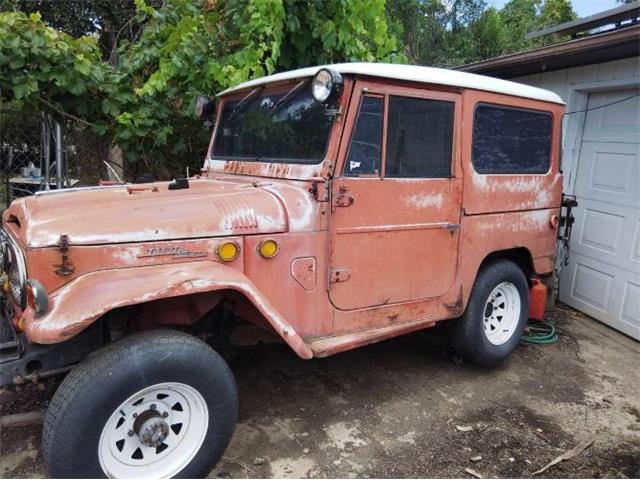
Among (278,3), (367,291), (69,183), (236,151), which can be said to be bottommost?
(367,291)

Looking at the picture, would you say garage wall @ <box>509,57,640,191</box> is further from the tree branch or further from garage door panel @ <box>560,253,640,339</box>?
the tree branch

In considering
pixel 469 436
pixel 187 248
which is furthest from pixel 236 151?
pixel 469 436

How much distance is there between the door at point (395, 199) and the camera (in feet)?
10.2

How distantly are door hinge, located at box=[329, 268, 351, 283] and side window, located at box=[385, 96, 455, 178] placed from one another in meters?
0.69

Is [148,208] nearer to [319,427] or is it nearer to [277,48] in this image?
[319,427]

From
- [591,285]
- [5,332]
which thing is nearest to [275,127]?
[5,332]

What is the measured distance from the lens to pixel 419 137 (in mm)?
3416

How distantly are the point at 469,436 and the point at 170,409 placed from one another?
1.91 m

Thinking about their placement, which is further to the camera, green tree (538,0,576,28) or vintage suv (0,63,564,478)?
green tree (538,0,576,28)

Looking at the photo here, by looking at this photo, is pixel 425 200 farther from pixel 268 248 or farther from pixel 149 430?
pixel 149 430

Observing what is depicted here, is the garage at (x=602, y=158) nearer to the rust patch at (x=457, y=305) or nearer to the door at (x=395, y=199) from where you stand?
the rust patch at (x=457, y=305)

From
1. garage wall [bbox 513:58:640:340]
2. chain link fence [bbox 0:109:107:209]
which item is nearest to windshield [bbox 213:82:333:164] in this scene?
chain link fence [bbox 0:109:107:209]

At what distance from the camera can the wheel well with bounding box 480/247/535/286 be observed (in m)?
4.25

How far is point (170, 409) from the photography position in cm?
254
